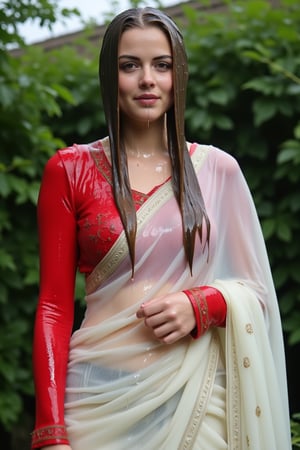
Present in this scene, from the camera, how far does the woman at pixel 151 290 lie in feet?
5.26

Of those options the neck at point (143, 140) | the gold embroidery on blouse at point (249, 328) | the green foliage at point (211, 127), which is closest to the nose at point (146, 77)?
the neck at point (143, 140)

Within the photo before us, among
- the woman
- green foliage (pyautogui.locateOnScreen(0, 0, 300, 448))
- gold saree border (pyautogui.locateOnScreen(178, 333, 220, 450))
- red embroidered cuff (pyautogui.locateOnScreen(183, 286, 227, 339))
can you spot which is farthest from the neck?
green foliage (pyautogui.locateOnScreen(0, 0, 300, 448))

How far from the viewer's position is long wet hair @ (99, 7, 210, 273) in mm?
1681

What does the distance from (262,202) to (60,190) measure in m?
1.87

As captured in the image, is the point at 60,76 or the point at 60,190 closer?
the point at 60,190

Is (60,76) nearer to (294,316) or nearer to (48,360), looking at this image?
(294,316)

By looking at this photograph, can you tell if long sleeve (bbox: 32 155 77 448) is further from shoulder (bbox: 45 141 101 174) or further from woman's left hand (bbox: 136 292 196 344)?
woman's left hand (bbox: 136 292 196 344)

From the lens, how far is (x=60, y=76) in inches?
163

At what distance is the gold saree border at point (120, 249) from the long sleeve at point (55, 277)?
54mm

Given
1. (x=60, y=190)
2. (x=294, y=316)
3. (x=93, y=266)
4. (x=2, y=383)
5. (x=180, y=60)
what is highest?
(x=180, y=60)

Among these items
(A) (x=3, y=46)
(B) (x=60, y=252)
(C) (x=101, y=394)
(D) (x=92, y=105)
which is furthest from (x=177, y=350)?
(D) (x=92, y=105)

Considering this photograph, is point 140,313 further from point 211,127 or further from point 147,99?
point 211,127

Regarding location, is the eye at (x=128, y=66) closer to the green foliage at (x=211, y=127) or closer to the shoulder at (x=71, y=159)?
the shoulder at (x=71, y=159)

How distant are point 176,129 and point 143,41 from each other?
21 cm
